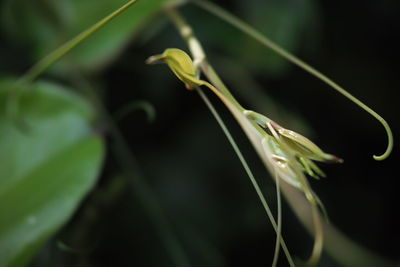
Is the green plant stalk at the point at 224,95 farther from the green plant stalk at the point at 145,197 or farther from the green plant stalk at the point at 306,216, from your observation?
the green plant stalk at the point at 145,197

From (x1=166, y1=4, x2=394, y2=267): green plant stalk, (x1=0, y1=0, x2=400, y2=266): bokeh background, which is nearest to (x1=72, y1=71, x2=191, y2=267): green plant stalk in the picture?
(x1=0, y1=0, x2=400, y2=266): bokeh background

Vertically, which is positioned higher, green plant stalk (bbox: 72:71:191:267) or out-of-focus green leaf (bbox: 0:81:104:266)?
out-of-focus green leaf (bbox: 0:81:104:266)

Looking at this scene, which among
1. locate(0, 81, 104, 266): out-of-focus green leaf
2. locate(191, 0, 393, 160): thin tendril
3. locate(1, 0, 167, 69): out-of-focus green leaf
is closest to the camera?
locate(191, 0, 393, 160): thin tendril

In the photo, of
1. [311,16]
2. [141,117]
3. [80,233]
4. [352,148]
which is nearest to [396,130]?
[352,148]

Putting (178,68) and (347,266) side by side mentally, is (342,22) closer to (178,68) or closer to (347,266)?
(347,266)

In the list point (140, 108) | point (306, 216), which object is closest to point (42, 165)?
point (140, 108)

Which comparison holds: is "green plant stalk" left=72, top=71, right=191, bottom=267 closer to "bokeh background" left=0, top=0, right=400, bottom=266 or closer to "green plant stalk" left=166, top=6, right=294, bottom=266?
"bokeh background" left=0, top=0, right=400, bottom=266
